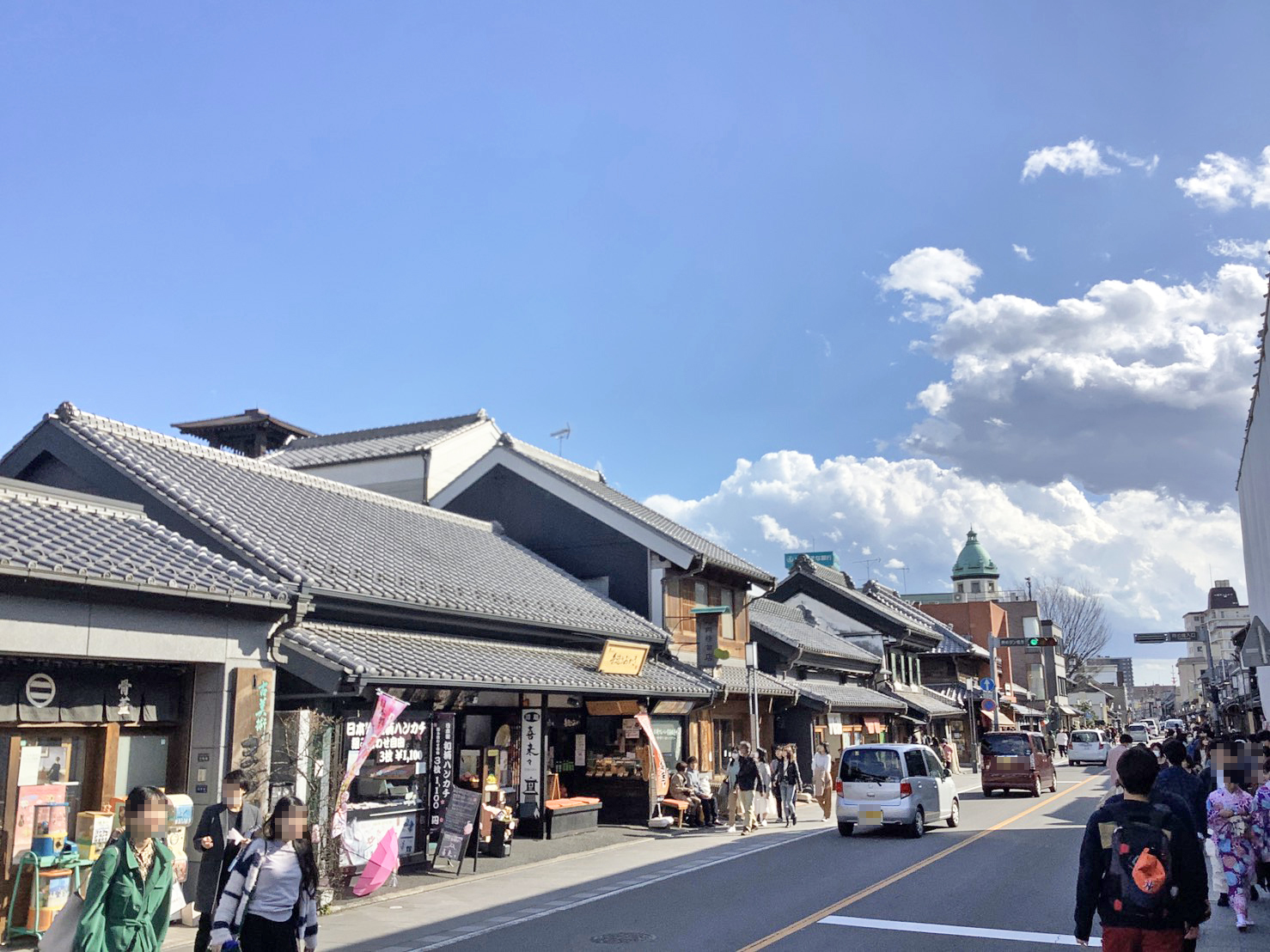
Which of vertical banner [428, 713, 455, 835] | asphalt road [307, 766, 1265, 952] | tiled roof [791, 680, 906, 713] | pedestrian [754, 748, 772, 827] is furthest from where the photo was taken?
tiled roof [791, 680, 906, 713]

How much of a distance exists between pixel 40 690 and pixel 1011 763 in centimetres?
2582

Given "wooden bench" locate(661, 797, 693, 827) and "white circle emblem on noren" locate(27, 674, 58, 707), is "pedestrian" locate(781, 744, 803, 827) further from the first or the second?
"white circle emblem on noren" locate(27, 674, 58, 707)

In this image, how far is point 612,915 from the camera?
1184 cm

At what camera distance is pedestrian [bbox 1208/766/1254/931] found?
10.6 m

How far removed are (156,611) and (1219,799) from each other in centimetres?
1220

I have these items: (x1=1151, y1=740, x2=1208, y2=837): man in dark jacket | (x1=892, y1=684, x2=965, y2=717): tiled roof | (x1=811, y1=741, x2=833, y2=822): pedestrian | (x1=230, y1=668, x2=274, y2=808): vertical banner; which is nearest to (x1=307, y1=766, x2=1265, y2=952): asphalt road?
(x1=1151, y1=740, x2=1208, y2=837): man in dark jacket

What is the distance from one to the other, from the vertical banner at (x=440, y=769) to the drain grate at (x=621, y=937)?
20.0ft

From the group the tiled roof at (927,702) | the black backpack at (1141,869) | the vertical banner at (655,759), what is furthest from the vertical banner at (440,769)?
the tiled roof at (927,702)

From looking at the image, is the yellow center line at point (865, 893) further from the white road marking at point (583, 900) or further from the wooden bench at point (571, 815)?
the wooden bench at point (571, 815)

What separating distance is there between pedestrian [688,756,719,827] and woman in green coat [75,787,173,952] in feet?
57.4

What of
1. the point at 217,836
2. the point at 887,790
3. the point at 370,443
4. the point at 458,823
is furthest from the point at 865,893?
the point at 370,443

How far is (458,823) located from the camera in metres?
15.3

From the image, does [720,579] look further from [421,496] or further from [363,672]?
[363,672]

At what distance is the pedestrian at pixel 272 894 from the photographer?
6320 millimetres
